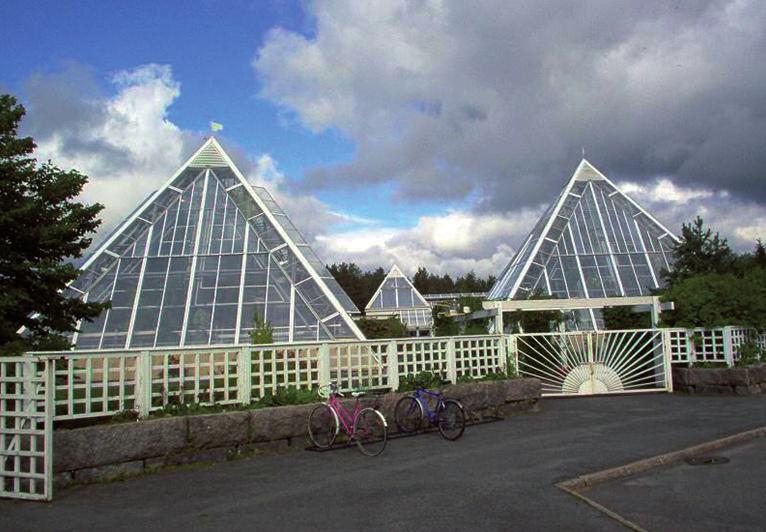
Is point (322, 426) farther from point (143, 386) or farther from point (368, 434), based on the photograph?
point (143, 386)

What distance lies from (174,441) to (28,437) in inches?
66.4

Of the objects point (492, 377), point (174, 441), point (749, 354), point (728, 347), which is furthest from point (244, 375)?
point (749, 354)

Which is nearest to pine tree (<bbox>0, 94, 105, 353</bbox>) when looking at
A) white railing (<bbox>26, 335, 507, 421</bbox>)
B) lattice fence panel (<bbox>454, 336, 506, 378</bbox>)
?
white railing (<bbox>26, 335, 507, 421</bbox>)

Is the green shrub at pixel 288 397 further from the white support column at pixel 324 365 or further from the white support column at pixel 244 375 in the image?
the white support column at pixel 324 365

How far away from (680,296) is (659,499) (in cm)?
1100

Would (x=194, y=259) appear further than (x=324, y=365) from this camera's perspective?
Yes

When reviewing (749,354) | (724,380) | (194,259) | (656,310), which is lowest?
(724,380)

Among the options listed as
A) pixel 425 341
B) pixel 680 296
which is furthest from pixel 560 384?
pixel 425 341

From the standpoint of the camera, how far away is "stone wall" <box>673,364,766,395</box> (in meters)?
15.0

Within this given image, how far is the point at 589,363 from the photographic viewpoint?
619 inches

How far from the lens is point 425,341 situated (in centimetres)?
1192

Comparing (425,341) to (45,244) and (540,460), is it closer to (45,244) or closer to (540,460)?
(540,460)

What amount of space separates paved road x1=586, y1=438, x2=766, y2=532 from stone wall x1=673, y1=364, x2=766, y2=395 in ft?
24.7

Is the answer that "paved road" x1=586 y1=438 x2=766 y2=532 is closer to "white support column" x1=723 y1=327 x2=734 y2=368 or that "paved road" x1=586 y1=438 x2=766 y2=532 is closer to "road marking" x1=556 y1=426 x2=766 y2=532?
"road marking" x1=556 y1=426 x2=766 y2=532
